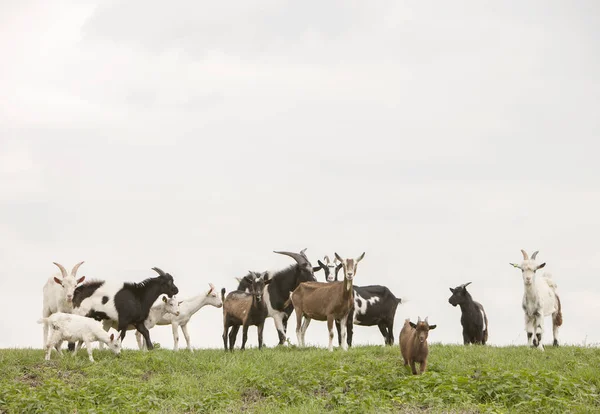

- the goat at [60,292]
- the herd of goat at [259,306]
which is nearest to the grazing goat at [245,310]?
the herd of goat at [259,306]

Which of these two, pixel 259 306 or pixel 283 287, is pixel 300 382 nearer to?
pixel 259 306

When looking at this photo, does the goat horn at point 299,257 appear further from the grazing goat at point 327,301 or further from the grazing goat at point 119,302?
the grazing goat at point 119,302

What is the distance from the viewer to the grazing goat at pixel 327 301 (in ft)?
66.3

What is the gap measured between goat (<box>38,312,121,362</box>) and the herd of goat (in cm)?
2

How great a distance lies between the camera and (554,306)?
22844 millimetres

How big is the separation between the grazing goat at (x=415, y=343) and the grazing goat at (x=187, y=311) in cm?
635

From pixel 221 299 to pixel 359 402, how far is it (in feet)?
27.6

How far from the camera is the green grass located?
14.9 metres

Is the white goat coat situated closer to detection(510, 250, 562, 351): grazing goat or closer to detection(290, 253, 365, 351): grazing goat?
detection(510, 250, 562, 351): grazing goat

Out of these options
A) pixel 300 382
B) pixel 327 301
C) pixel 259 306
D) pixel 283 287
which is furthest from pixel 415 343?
pixel 283 287

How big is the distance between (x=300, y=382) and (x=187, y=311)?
624 centimetres

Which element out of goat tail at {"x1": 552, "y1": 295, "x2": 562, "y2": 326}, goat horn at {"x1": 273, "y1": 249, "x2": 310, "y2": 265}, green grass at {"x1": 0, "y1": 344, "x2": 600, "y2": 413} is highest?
goat horn at {"x1": 273, "y1": 249, "x2": 310, "y2": 265}

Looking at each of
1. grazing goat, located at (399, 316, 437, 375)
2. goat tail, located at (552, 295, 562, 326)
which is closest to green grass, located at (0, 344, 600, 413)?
grazing goat, located at (399, 316, 437, 375)

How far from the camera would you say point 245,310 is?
22.2m
